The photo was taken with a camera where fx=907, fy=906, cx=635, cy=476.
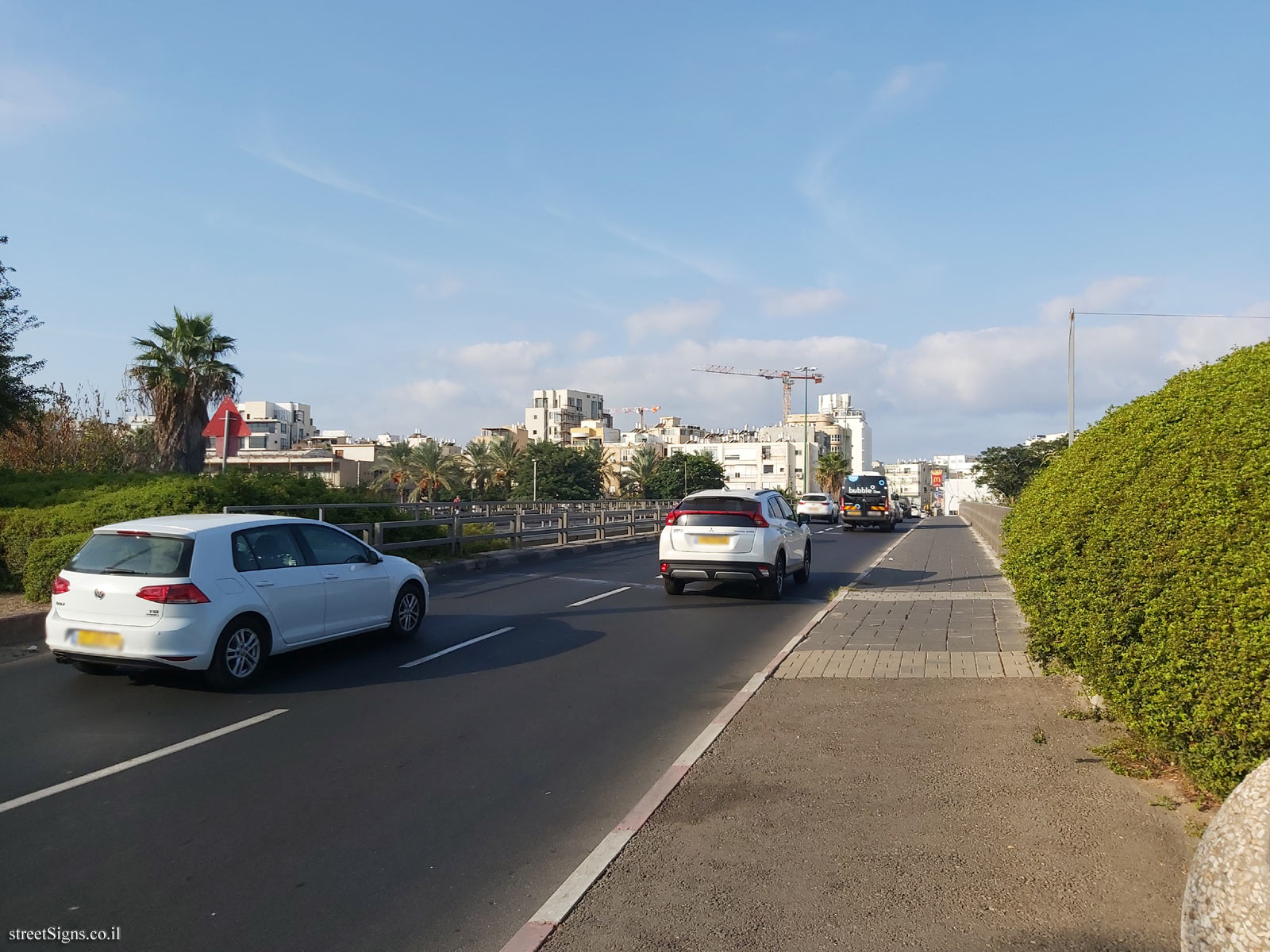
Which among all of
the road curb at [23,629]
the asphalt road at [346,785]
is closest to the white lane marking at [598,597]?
the asphalt road at [346,785]

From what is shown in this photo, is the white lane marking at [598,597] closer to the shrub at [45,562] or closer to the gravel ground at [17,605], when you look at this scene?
the shrub at [45,562]

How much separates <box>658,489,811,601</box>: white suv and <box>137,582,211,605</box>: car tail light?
7.92 metres

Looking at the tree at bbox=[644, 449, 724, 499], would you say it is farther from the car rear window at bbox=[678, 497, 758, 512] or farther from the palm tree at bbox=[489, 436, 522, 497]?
the car rear window at bbox=[678, 497, 758, 512]

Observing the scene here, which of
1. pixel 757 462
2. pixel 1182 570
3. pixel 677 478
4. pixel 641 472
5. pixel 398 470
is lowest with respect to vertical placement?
pixel 1182 570

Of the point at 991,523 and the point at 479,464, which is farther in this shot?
the point at 479,464

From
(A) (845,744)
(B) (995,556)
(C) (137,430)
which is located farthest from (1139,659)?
(C) (137,430)

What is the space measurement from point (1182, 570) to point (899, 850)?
200 centimetres

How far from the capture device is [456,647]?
33.8 ft

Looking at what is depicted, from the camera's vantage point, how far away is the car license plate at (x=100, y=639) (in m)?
7.69

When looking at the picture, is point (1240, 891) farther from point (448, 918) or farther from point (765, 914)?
point (448, 918)

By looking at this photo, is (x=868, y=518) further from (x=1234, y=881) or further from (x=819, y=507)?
(x=1234, y=881)

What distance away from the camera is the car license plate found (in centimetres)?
769

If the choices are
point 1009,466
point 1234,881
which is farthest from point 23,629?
point 1009,466

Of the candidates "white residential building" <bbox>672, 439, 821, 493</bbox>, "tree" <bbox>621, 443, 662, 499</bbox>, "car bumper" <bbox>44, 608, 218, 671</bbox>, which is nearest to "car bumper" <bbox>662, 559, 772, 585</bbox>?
"car bumper" <bbox>44, 608, 218, 671</bbox>
